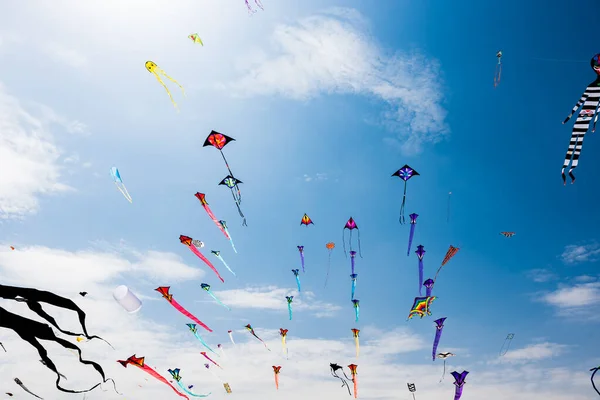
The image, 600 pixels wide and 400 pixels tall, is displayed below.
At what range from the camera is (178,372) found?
52.5 m

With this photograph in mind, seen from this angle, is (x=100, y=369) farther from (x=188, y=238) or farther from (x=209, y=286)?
(x=209, y=286)

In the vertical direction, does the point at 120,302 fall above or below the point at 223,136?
below

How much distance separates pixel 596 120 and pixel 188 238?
3596 cm

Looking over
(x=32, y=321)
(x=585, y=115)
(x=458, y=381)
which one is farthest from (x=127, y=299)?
(x=458, y=381)

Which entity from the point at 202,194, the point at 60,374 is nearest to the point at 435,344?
the point at 202,194

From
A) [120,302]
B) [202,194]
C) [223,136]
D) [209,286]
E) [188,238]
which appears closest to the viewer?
[120,302]

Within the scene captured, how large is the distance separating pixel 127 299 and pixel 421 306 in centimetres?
3887

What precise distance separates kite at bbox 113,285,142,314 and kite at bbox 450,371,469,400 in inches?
1917

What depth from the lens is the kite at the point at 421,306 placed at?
40062 mm

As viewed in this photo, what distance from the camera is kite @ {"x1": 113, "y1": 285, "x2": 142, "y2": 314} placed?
5.89m

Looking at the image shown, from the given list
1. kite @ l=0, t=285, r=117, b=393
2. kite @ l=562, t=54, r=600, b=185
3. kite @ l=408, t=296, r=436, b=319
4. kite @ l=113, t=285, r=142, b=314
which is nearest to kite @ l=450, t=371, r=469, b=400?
kite @ l=408, t=296, r=436, b=319

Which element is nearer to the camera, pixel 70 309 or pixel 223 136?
pixel 70 309

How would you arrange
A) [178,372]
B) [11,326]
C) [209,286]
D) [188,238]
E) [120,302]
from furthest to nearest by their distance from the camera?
[178,372] < [209,286] < [188,238] < [120,302] < [11,326]

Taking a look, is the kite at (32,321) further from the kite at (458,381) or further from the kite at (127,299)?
the kite at (458,381)
